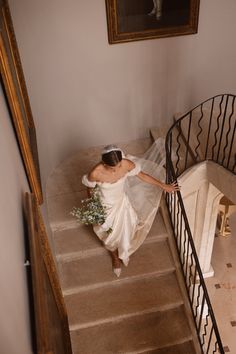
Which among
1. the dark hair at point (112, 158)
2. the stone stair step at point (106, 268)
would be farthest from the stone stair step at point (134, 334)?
the dark hair at point (112, 158)

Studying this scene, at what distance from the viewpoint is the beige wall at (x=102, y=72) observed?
5195 mm

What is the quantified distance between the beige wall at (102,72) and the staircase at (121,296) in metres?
1.30

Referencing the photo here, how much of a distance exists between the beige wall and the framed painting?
121 millimetres

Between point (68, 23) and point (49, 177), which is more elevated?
point (68, 23)

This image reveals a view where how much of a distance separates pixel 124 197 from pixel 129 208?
0.53ft

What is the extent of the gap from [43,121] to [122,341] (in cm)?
327

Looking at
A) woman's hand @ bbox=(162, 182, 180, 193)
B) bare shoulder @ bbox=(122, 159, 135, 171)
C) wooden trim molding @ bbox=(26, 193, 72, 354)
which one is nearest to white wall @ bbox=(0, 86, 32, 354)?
wooden trim molding @ bbox=(26, 193, 72, 354)

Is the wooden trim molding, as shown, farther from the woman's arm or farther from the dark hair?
the woman's arm

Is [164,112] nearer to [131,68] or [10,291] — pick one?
[131,68]

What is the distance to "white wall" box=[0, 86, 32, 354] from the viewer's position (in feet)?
6.32

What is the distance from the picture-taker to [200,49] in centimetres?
590

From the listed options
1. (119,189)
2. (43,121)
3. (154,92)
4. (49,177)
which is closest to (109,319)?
(119,189)

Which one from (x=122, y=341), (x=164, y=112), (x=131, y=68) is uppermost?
(x=131, y=68)

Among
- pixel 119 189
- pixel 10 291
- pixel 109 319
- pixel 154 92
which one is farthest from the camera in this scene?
pixel 154 92
